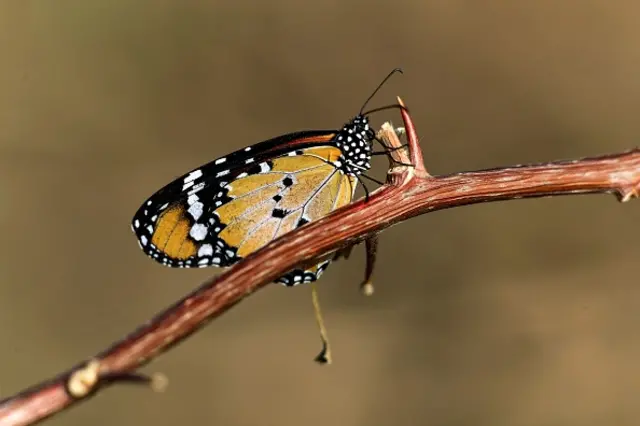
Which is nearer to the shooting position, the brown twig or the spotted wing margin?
the brown twig

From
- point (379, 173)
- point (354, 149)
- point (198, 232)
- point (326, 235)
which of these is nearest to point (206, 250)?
point (198, 232)

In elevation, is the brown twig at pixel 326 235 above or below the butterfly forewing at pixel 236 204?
below

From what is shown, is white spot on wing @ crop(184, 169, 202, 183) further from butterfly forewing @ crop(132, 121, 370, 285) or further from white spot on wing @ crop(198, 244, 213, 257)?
white spot on wing @ crop(198, 244, 213, 257)

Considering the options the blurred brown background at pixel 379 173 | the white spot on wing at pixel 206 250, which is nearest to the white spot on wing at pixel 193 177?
the white spot on wing at pixel 206 250

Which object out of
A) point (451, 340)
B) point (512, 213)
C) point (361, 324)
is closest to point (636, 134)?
point (512, 213)

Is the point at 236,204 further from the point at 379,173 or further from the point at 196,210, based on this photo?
the point at 379,173

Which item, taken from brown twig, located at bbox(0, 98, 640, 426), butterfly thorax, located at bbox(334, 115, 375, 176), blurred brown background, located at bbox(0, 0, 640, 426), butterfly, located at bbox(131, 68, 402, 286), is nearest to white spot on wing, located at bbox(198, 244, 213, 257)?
butterfly, located at bbox(131, 68, 402, 286)

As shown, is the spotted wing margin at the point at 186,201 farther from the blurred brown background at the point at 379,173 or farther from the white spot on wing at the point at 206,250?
the blurred brown background at the point at 379,173
